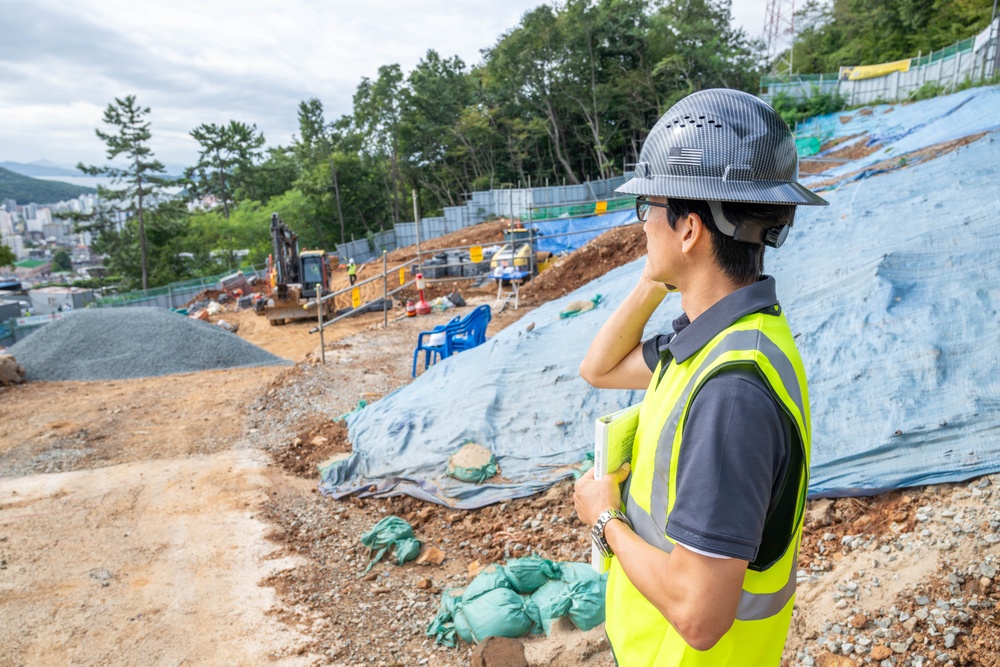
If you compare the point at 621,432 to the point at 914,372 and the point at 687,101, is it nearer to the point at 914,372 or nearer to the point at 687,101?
the point at 687,101

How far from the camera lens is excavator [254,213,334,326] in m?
16.5

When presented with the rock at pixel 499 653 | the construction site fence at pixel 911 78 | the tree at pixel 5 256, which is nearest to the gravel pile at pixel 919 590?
the rock at pixel 499 653

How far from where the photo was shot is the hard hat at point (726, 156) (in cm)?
115

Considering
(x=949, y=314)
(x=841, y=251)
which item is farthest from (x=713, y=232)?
(x=841, y=251)

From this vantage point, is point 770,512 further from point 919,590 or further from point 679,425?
point 919,590

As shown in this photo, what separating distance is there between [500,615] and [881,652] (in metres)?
1.65

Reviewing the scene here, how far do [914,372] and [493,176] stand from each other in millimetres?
34286

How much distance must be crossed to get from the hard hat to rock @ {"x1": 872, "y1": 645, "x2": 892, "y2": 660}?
212 centimetres

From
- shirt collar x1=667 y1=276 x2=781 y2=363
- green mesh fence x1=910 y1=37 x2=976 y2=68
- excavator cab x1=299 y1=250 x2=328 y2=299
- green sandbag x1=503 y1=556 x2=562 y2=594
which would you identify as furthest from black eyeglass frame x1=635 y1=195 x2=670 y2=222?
green mesh fence x1=910 y1=37 x2=976 y2=68

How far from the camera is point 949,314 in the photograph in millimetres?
3707

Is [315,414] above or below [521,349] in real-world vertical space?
below

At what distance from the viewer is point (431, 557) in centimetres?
416

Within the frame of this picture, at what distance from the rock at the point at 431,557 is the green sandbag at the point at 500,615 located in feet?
3.02

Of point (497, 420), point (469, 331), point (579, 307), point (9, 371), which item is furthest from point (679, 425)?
point (9, 371)
